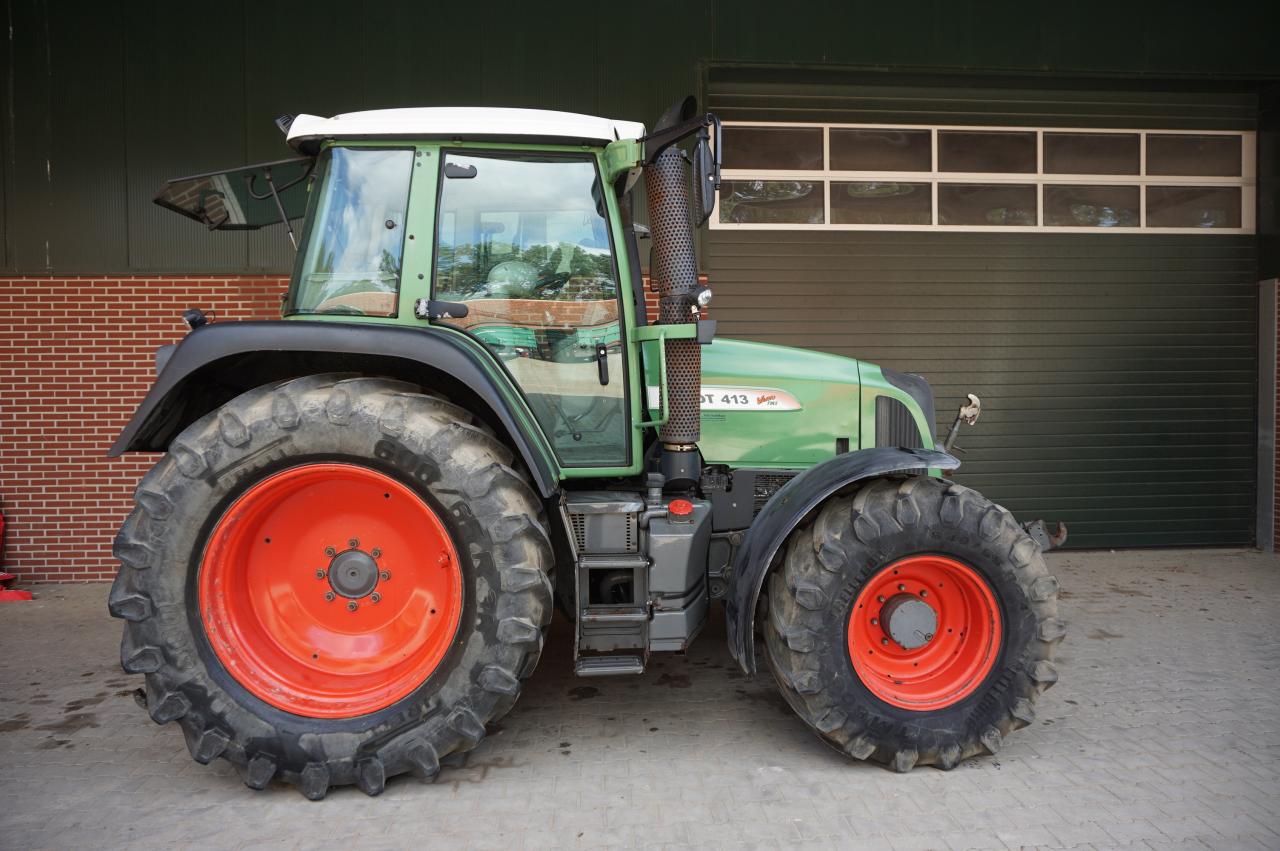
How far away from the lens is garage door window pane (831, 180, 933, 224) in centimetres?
711

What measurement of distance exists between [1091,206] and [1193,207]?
1022 mm

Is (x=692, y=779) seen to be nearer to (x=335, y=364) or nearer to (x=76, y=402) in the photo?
(x=335, y=364)

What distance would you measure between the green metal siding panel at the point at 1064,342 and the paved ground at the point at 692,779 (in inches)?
121

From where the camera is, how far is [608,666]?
313 centimetres

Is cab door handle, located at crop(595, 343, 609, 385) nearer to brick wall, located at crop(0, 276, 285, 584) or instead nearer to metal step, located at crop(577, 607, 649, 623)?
metal step, located at crop(577, 607, 649, 623)

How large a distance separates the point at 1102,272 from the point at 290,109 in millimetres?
7216

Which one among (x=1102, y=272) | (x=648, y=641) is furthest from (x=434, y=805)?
(x=1102, y=272)

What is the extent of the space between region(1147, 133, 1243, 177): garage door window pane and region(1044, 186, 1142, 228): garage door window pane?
1.25 ft

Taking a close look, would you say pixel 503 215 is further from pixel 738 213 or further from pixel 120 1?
pixel 120 1

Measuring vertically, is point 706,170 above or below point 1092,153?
below

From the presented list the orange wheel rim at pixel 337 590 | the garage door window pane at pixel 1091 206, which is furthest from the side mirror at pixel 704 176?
the garage door window pane at pixel 1091 206

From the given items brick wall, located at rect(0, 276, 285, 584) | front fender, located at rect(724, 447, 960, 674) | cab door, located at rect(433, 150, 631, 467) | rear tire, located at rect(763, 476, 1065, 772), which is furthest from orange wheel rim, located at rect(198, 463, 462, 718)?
brick wall, located at rect(0, 276, 285, 584)

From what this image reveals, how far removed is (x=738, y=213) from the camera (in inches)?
277

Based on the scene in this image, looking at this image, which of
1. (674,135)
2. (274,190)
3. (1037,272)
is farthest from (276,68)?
(1037,272)
